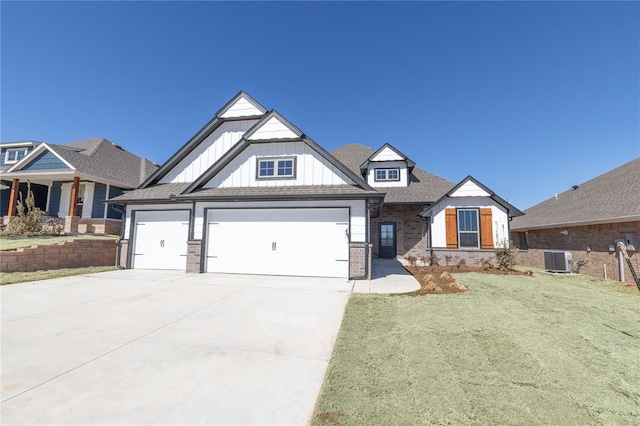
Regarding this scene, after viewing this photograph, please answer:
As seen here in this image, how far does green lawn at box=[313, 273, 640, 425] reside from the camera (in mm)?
2510

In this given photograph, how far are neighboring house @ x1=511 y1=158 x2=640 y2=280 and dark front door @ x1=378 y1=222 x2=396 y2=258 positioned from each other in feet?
26.1

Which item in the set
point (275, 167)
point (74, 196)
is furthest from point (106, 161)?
point (275, 167)

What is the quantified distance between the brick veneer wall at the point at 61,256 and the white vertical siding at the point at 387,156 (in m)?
14.7

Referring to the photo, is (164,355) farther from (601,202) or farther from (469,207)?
(601,202)

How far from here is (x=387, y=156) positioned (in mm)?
16734

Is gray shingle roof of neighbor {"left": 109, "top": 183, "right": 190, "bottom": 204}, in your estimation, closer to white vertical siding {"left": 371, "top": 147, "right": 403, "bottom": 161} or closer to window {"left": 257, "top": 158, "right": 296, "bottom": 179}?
window {"left": 257, "top": 158, "right": 296, "bottom": 179}

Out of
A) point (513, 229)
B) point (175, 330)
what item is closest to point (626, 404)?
point (175, 330)

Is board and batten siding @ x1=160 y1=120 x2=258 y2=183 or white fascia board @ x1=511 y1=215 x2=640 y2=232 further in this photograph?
board and batten siding @ x1=160 y1=120 x2=258 y2=183

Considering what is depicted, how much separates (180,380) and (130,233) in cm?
1095

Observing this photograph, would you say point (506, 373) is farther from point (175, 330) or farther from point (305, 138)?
point (305, 138)

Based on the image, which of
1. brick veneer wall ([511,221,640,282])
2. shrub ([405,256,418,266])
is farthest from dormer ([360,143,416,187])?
brick veneer wall ([511,221,640,282])

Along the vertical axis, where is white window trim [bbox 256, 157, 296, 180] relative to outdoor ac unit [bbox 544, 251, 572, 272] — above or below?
above

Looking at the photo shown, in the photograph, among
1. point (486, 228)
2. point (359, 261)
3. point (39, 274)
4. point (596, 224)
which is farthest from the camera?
point (486, 228)

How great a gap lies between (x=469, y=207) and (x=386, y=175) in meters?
5.10
